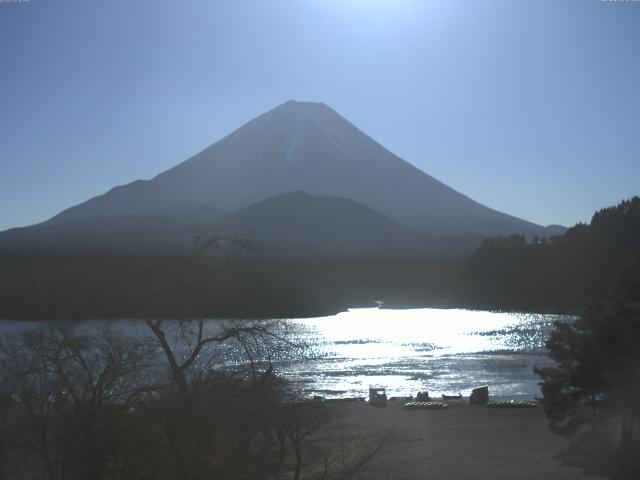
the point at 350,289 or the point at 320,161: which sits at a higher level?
the point at 320,161

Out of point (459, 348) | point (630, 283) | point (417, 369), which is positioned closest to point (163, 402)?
point (630, 283)

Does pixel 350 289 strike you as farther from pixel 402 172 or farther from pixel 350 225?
pixel 402 172

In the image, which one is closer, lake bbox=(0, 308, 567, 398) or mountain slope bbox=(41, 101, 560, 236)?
lake bbox=(0, 308, 567, 398)

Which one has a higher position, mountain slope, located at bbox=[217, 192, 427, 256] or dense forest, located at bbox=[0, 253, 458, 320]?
mountain slope, located at bbox=[217, 192, 427, 256]

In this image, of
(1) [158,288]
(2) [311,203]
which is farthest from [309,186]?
(1) [158,288]

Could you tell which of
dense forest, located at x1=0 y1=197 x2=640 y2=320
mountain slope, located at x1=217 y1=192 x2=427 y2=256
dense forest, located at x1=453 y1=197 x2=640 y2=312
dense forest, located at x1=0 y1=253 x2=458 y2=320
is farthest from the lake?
mountain slope, located at x1=217 y1=192 x2=427 y2=256

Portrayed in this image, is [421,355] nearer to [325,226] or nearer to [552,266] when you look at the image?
[552,266]

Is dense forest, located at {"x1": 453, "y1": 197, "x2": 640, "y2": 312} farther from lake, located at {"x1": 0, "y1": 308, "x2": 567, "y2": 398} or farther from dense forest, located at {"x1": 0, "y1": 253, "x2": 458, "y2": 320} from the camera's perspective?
dense forest, located at {"x1": 0, "y1": 253, "x2": 458, "y2": 320}
